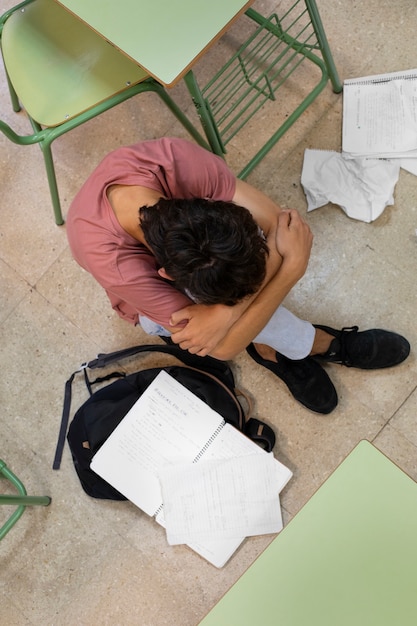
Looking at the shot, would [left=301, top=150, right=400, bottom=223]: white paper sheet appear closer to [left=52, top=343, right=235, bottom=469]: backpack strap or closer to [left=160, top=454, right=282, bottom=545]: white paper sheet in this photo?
[left=52, top=343, right=235, bottom=469]: backpack strap

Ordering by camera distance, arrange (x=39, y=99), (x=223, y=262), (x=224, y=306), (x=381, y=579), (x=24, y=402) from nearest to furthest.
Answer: (x=223, y=262), (x=381, y=579), (x=224, y=306), (x=39, y=99), (x=24, y=402)

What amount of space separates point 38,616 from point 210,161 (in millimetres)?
1560

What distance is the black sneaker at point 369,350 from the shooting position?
71.6 inches

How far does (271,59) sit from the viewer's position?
204 cm

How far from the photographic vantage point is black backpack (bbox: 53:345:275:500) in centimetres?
185

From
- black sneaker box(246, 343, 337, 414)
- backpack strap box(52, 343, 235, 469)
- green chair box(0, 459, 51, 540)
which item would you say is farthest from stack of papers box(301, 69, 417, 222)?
green chair box(0, 459, 51, 540)

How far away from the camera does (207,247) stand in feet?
3.39

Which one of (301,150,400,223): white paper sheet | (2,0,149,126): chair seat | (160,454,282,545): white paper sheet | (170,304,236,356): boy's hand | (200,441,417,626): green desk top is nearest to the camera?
(200,441,417,626): green desk top

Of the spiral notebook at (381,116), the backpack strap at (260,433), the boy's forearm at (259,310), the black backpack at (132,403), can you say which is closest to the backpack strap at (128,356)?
the black backpack at (132,403)

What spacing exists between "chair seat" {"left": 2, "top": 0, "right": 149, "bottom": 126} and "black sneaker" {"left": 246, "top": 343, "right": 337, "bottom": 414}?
0.97 m

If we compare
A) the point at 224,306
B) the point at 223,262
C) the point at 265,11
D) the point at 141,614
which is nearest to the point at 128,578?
the point at 141,614

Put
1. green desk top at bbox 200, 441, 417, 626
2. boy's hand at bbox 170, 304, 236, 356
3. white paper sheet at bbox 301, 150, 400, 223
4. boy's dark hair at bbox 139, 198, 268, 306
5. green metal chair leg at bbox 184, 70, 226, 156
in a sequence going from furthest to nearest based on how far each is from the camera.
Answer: white paper sheet at bbox 301, 150, 400, 223 → green metal chair leg at bbox 184, 70, 226, 156 → boy's hand at bbox 170, 304, 236, 356 → green desk top at bbox 200, 441, 417, 626 → boy's dark hair at bbox 139, 198, 268, 306

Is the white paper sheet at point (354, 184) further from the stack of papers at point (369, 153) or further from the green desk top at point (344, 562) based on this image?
the green desk top at point (344, 562)

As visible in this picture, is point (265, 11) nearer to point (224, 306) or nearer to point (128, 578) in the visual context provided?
point (224, 306)
